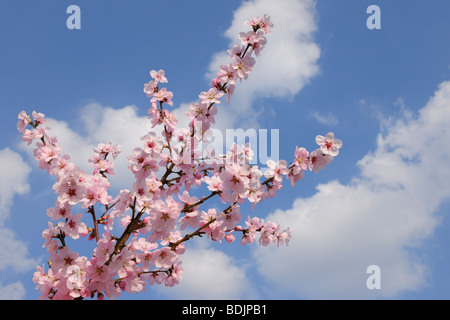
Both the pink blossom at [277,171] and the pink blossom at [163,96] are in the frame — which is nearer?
the pink blossom at [277,171]

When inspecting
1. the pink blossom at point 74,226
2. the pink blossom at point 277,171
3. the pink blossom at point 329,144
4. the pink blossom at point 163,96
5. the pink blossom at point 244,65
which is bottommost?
the pink blossom at point 74,226

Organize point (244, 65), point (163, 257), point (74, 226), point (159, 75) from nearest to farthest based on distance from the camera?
point (74, 226) → point (163, 257) → point (244, 65) → point (159, 75)

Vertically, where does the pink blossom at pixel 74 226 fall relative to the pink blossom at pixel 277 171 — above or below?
below

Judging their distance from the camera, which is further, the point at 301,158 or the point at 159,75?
the point at 159,75

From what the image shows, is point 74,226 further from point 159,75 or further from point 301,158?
point 301,158

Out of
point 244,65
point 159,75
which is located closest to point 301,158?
point 244,65

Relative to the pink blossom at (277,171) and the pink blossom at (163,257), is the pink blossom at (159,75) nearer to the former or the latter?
the pink blossom at (277,171)

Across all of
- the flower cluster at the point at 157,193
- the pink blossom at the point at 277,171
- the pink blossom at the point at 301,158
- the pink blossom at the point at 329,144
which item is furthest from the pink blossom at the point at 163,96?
the pink blossom at the point at 329,144

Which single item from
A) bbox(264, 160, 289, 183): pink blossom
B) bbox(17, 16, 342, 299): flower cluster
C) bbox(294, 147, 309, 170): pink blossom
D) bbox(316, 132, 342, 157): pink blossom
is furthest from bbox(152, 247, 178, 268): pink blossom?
bbox(316, 132, 342, 157): pink blossom

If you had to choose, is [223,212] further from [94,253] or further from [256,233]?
[94,253]

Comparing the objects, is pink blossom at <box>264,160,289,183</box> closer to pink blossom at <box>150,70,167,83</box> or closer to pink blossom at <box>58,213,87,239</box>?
pink blossom at <box>150,70,167,83</box>
